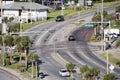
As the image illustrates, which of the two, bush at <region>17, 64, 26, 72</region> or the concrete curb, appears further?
the concrete curb

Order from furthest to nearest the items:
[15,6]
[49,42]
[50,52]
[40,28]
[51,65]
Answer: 1. [15,6]
2. [40,28]
3. [49,42]
4. [50,52]
5. [51,65]

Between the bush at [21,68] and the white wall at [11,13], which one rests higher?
the white wall at [11,13]

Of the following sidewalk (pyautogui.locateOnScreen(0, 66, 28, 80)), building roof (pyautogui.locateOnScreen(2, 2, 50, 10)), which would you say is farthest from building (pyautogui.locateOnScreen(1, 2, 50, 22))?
sidewalk (pyautogui.locateOnScreen(0, 66, 28, 80))

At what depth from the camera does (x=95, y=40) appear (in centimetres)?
13362

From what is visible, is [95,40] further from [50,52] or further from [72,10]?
[72,10]

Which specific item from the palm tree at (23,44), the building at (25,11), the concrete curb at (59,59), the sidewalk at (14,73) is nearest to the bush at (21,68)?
the sidewalk at (14,73)

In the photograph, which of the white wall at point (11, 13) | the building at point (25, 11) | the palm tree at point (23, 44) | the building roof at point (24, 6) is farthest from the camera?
the white wall at point (11, 13)

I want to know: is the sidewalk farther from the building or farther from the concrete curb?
the building

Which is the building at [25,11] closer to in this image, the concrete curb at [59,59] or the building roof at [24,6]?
the building roof at [24,6]

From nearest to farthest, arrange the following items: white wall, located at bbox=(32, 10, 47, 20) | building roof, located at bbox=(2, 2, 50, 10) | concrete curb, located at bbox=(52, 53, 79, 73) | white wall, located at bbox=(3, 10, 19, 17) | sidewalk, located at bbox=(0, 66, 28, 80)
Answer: sidewalk, located at bbox=(0, 66, 28, 80) < concrete curb, located at bbox=(52, 53, 79, 73) < white wall, located at bbox=(32, 10, 47, 20) < building roof, located at bbox=(2, 2, 50, 10) < white wall, located at bbox=(3, 10, 19, 17)

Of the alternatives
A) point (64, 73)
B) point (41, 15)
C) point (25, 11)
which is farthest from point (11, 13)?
point (64, 73)

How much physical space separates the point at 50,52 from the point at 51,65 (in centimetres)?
1402

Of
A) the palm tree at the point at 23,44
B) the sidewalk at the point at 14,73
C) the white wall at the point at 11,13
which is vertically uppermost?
the white wall at the point at 11,13

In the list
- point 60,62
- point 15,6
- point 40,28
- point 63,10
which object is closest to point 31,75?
point 60,62
